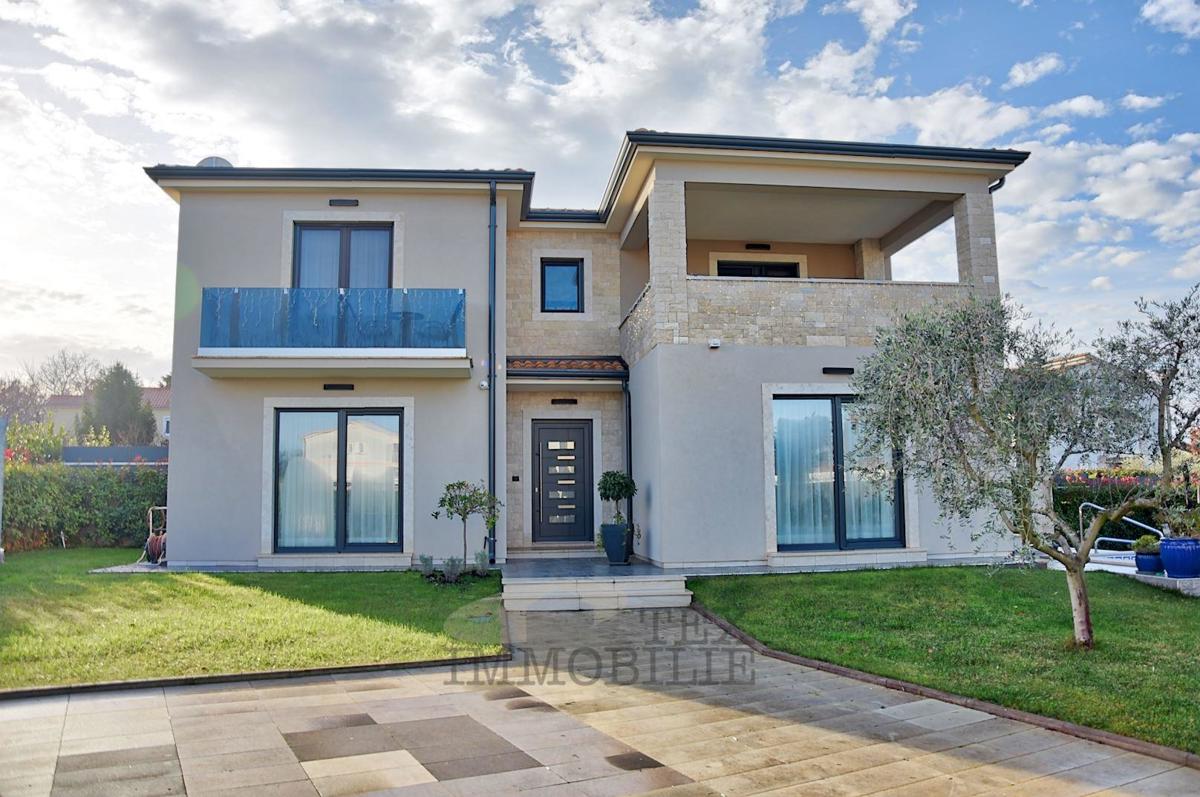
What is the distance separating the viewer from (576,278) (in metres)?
16.5

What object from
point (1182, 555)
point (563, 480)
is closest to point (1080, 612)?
point (1182, 555)

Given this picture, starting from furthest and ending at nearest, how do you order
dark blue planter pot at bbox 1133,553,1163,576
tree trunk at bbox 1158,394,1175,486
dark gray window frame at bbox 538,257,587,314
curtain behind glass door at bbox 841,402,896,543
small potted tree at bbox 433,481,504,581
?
dark gray window frame at bbox 538,257,587,314 → curtain behind glass door at bbox 841,402,896,543 → small potted tree at bbox 433,481,504,581 → dark blue planter pot at bbox 1133,553,1163,576 → tree trunk at bbox 1158,394,1175,486

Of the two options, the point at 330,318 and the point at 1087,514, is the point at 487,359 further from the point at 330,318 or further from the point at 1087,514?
the point at 1087,514

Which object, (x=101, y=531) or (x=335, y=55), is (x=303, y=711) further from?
(x=101, y=531)

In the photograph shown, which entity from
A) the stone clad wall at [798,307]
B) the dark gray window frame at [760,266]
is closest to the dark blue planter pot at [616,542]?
the stone clad wall at [798,307]

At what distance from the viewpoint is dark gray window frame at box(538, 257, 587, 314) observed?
1628cm

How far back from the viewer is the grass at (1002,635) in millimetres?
6223

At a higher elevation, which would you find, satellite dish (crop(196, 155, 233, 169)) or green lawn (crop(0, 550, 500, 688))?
satellite dish (crop(196, 155, 233, 169))

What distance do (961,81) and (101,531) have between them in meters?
17.4

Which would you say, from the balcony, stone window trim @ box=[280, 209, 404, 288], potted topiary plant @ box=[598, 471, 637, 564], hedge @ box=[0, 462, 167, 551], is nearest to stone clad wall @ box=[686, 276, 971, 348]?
potted topiary plant @ box=[598, 471, 637, 564]

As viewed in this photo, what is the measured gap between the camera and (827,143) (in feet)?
43.1

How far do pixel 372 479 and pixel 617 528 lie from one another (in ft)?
13.9

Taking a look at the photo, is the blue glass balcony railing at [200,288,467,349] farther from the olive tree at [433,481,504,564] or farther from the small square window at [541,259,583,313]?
the small square window at [541,259,583,313]

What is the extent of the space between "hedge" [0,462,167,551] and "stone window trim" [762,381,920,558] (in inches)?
473
